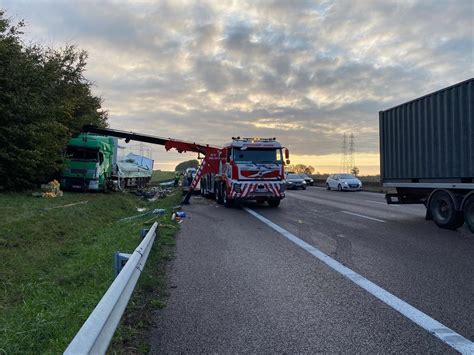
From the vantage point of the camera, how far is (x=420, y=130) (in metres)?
12.8

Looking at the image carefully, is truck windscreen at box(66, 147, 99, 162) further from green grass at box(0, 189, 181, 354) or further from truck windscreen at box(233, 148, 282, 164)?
truck windscreen at box(233, 148, 282, 164)

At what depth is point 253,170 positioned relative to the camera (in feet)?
58.8

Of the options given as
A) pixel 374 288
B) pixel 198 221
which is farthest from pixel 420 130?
pixel 374 288

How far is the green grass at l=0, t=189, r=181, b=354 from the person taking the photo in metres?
4.24

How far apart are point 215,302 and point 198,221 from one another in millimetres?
8411

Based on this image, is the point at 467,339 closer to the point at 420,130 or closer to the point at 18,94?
the point at 420,130

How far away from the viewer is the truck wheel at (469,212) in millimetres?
10617

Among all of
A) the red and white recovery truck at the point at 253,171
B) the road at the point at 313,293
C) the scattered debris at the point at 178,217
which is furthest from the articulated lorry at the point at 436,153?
the scattered debris at the point at 178,217

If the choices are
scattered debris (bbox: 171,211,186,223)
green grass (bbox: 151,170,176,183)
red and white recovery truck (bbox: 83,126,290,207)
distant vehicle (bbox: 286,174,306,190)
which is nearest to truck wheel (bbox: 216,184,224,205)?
red and white recovery truck (bbox: 83,126,290,207)

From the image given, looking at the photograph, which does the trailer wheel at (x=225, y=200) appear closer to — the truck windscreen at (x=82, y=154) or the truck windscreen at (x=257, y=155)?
the truck windscreen at (x=257, y=155)

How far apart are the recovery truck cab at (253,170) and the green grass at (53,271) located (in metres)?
5.39

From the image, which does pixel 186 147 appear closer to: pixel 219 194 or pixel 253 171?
pixel 219 194

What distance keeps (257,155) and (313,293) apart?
42.8 ft

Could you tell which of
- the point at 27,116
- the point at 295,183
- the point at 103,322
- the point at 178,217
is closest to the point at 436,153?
the point at 178,217
